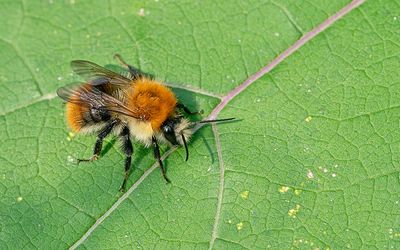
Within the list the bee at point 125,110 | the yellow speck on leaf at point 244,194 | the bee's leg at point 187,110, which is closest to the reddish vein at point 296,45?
the bee's leg at point 187,110

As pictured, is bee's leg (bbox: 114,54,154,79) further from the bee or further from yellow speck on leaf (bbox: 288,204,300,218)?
yellow speck on leaf (bbox: 288,204,300,218)

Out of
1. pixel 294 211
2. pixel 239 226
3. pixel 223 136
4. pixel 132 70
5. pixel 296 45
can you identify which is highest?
pixel 296 45

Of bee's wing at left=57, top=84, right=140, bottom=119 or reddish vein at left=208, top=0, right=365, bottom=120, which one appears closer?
bee's wing at left=57, top=84, right=140, bottom=119

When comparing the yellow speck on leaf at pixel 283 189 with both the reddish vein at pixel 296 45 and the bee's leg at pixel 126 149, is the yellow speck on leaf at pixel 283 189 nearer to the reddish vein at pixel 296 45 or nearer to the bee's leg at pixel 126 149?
the reddish vein at pixel 296 45

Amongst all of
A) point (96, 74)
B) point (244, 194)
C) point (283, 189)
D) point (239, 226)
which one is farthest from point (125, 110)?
point (283, 189)

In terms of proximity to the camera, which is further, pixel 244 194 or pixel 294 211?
pixel 244 194

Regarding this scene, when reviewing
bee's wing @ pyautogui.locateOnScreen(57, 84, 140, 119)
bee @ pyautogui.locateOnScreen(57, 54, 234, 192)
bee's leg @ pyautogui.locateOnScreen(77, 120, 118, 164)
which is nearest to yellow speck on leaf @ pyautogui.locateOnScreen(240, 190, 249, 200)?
bee @ pyautogui.locateOnScreen(57, 54, 234, 192)

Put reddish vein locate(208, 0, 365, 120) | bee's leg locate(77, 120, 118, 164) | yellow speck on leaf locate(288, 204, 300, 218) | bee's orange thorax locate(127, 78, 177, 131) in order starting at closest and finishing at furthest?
1. yellow speck on leaf locate(288, 204, 300, 218)
2. bee's orange thorax locate(127, 78, 177, 131)
3. bee's leg locate(77, 120, 118, 164)
4. reddish vein locate(208, 0, 365, 120)

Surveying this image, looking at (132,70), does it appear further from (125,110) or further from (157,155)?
(157,155)
